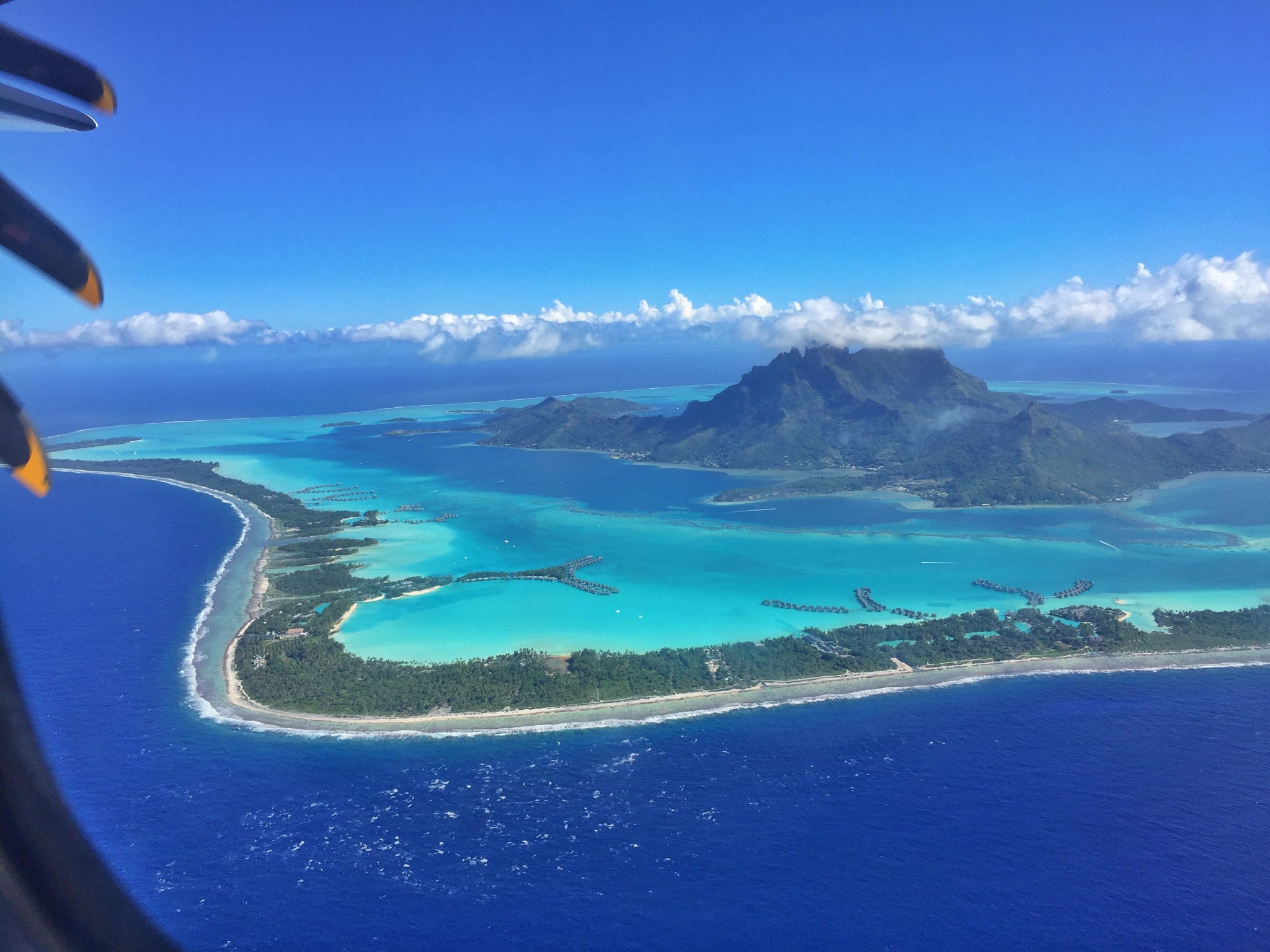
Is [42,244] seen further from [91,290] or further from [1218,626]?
[1218,626]

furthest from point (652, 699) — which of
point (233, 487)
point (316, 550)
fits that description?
point (233, 487)

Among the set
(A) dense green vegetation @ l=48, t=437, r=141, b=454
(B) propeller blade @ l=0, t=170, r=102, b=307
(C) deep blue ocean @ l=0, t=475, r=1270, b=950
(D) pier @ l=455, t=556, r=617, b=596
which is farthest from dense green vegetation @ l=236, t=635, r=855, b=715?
(A) dense green vegetation @ l=48, t=437, r=141, b=454

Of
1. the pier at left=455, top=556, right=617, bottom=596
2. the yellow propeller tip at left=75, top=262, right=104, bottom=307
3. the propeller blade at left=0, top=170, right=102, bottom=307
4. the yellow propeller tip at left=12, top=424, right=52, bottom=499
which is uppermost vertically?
the propeller blade at left=0, top=170, right=102, bottom=307

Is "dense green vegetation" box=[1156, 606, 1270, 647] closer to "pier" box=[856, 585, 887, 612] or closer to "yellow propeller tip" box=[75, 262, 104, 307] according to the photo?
"pier" box=[856, 585, 887, 612]

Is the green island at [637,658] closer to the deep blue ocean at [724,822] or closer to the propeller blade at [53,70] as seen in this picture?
the deep blue ocean at [724,822]

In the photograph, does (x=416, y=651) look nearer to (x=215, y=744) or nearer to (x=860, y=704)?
(x=215, y=744)

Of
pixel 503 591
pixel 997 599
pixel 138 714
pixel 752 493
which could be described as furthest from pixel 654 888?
pixel 752 493
